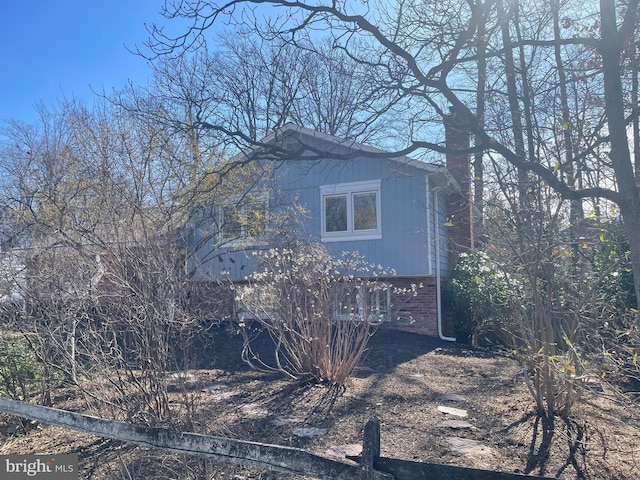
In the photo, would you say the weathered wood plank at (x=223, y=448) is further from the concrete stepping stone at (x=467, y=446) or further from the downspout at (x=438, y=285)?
the downspout at (x=438, y=285)

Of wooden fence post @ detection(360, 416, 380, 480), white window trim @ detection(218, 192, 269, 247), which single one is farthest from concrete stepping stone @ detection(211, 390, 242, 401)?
white window trim @ detection(218, 192, 269, 247)

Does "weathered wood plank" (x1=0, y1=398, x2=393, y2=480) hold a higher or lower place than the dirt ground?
higher

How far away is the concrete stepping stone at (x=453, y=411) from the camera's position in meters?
5.83

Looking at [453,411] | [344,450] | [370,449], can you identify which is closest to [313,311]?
[453,411]

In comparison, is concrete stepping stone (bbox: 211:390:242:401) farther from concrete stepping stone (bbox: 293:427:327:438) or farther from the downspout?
the downspout

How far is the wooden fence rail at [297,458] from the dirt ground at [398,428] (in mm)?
491

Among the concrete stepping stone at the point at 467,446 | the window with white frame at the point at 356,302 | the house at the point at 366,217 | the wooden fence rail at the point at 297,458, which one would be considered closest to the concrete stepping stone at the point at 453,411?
the concrete stepping stone at the point at 467,446

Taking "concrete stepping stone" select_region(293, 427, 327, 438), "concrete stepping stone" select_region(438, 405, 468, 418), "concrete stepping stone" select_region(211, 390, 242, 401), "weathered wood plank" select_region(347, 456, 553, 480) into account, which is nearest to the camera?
"weathered wood plank" select_region(347, 456, 553, 480)

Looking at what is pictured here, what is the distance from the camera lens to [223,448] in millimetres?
3135

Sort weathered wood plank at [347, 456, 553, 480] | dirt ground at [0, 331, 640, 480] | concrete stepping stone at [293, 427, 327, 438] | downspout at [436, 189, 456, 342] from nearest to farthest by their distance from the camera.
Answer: weathered wood plank at [347, 456, 553, 480] < dirt ground at [0, 331, 640, 480] < concrete stepping stone at [293, 427, 327, 438] < downspout at [436, 189, 456, 342]

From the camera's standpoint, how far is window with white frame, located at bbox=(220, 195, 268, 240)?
11125 mm

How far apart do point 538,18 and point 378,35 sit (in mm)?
1847

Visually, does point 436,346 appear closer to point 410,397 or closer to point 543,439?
point 410,397

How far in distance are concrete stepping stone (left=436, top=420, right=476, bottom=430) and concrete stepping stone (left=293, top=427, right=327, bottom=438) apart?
4.08ft
